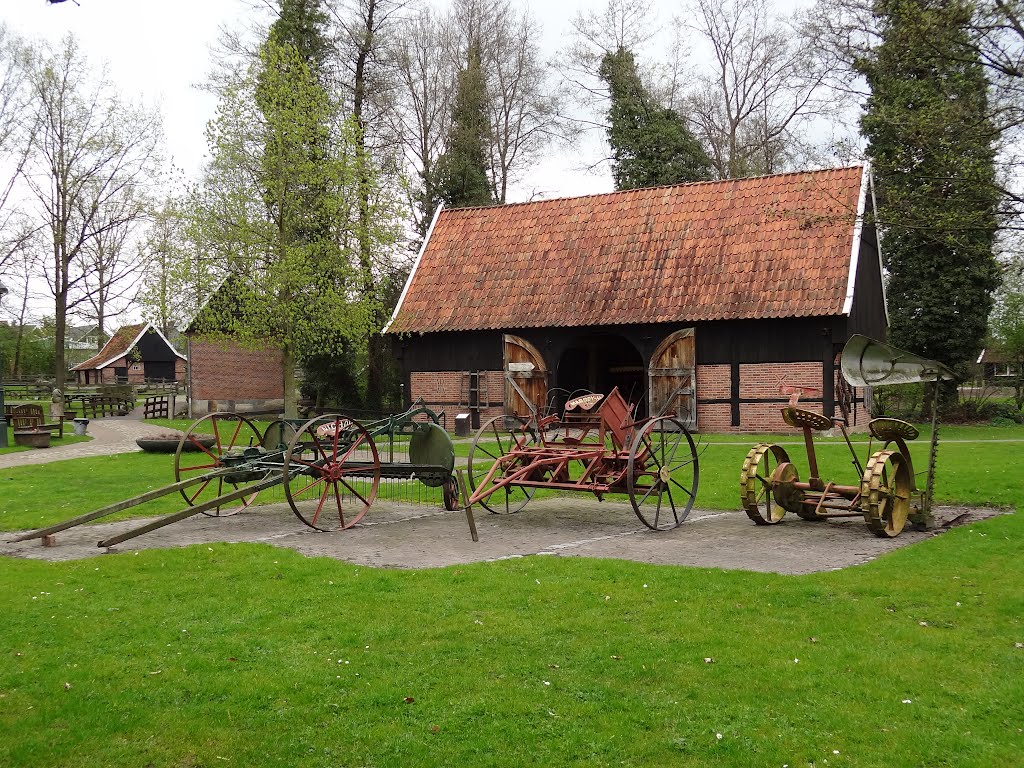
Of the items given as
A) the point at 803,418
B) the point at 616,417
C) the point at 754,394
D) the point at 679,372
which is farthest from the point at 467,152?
the point at 803,418

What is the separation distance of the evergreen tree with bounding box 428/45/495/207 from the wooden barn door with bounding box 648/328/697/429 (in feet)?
44.2

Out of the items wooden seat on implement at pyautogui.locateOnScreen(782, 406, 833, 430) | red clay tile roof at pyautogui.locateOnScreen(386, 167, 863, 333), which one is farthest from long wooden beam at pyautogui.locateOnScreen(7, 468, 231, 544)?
red clay tile roof at pyautogui.locateOnScreen(386, 167, 863, 333)

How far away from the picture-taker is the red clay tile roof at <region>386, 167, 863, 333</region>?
68.6 feet

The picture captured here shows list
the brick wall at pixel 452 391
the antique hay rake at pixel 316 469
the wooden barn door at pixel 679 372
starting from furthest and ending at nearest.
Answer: the brick wall at pixel 452 391
the wooden barn door at pixel 679 372
the antique hay rake at pixel 316 469

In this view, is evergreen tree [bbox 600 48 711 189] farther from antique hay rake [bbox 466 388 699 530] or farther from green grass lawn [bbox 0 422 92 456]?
antique hay rake [bbox 466 388 699 530]

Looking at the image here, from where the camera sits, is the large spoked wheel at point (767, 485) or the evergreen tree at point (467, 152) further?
the evergreen tree at point (467, 152)

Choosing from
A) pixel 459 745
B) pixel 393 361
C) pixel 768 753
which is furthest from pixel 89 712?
pixel 393 361

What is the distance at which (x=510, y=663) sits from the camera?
5.46 m

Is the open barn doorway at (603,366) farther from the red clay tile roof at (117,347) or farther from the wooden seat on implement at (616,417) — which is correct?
the red clay tile roof at (117,347)

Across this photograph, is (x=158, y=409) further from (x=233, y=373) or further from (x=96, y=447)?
(x=96, y=447)

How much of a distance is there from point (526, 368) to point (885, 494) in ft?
47.0

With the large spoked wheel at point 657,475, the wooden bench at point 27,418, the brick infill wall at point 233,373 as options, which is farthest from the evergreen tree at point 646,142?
the large spoked wheel at point 657,475

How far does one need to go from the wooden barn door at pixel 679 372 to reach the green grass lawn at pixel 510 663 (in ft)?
43.4

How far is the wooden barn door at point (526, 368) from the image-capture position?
917 inches
